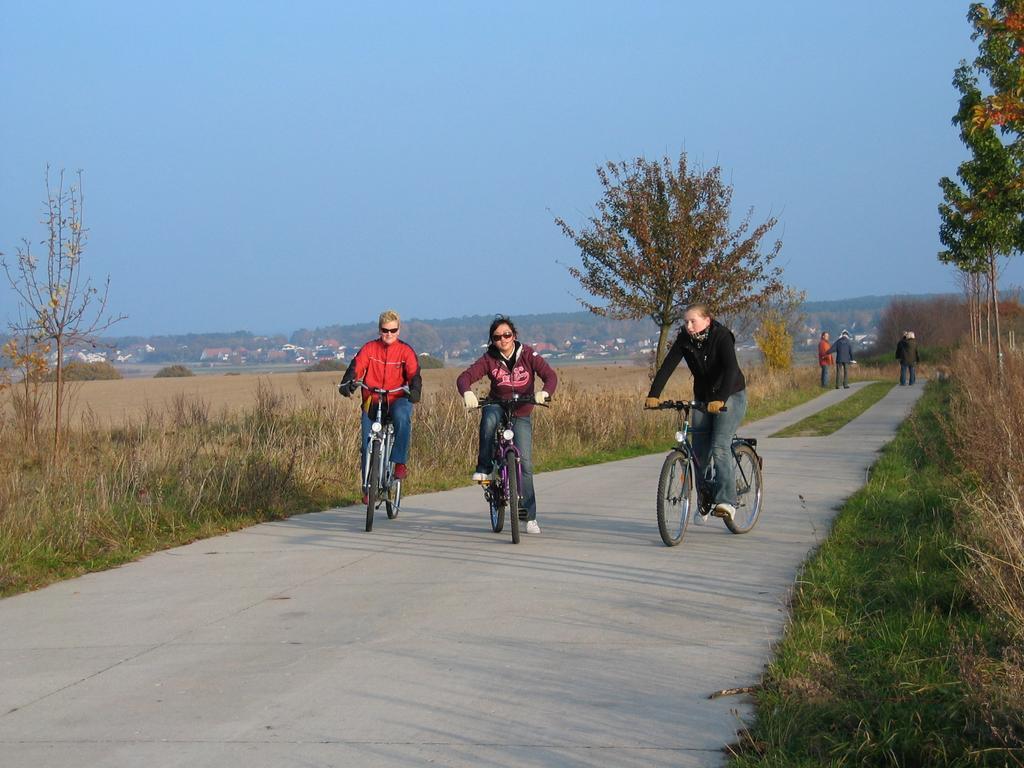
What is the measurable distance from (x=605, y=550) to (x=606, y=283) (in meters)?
16.7

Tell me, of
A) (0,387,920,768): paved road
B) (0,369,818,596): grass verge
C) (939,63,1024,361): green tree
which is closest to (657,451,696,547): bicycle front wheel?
(0,387,920,768): paved road

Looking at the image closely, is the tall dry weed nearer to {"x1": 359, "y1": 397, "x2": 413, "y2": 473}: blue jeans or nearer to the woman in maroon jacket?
the woman in maroon jacket

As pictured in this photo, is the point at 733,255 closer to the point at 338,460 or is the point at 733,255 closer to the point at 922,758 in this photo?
the point at 338,460

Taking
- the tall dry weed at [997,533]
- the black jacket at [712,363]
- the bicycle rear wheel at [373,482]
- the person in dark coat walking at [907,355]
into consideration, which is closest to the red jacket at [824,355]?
the person in dark coat walking at [907,355]

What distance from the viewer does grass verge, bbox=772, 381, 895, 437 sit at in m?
22.5

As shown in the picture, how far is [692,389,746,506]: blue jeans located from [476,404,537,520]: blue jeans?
143 cm

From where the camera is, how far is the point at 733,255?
26.3 meters

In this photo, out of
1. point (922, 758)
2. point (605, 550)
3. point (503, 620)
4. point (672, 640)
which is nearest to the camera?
point (922, 758)

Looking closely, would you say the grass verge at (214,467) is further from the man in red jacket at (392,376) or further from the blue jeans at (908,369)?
the blue jeans at (908,369)

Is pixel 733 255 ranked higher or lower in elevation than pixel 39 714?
higher

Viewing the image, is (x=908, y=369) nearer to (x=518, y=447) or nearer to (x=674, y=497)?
(x=518, y=447)

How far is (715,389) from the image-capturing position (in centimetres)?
1009

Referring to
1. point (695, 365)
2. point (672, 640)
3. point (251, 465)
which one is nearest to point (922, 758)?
Answer: point (672, 640)

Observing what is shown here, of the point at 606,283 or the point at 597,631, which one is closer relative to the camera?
the point at 597,631
